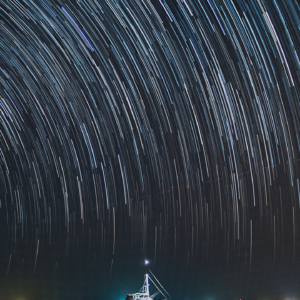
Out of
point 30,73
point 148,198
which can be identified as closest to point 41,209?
point 148,198

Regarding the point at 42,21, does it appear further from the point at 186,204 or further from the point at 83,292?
the point at 83,292

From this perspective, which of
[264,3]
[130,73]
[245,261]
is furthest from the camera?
[245,261]

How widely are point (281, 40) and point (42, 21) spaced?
3817 millimetres

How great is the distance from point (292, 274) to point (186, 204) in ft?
7.59

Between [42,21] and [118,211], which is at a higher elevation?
[42,21]

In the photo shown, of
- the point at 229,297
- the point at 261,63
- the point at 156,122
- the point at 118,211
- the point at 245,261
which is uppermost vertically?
the point at 261,63

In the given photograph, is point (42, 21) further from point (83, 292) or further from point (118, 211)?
point (83, 292)

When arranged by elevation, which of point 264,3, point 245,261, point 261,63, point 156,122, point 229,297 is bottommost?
point 229,297

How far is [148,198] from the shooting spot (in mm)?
6434

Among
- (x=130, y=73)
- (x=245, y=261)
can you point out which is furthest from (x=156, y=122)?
(x=245, y=261)

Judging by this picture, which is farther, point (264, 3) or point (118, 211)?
point (118, 211)

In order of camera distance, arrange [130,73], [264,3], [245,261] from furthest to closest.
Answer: [245,261] < [130,73] < [264,3]

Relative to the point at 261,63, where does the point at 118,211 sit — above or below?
below

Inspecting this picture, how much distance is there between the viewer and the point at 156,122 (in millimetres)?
6199
